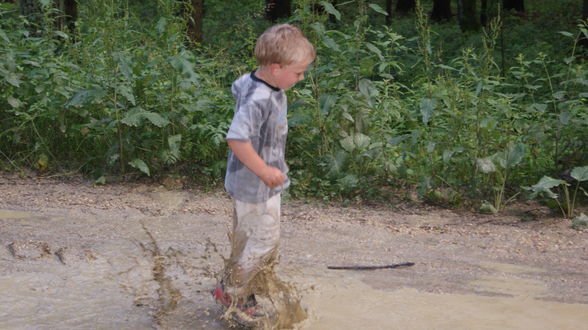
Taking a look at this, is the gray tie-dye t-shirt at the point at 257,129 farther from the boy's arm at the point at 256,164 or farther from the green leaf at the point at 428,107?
the green leaf at the point at 428,107

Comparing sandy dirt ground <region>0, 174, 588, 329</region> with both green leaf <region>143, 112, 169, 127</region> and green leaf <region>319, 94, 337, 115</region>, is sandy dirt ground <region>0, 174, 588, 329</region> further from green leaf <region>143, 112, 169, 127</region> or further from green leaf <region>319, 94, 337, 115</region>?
green leaf <region>319, 94, 337, 115</region>

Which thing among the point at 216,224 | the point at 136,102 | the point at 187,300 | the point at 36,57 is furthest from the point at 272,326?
the point at 36,57

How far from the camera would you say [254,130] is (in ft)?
11.7

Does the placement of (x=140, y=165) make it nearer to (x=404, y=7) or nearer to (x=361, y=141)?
(x=361, y=141)

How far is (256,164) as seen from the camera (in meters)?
3.41

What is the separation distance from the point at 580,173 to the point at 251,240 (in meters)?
3.24

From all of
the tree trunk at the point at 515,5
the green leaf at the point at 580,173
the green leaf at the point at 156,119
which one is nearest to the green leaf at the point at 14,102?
the green leaf at the point at 156,119

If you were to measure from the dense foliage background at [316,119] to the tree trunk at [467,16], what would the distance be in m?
13.2

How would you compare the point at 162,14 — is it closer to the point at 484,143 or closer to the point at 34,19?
the point at 484,143

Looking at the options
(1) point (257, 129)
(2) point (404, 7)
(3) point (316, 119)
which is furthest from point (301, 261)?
(2) point (404, 7)

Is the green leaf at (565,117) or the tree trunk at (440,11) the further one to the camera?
the tree trunk at (440,11)

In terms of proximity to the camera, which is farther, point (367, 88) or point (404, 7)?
point (404, 7)

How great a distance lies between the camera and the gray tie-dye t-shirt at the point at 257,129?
139 inches

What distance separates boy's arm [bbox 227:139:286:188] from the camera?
3.39m
